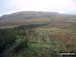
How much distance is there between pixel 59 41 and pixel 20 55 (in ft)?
25.6

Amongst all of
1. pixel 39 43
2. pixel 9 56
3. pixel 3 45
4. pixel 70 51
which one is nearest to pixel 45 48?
pixel 39 43

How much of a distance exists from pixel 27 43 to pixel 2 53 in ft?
14.0

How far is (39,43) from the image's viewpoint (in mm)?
21531

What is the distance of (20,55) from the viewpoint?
719 inches

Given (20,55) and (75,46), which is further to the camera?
(75,46)

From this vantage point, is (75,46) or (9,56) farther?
(75,46)

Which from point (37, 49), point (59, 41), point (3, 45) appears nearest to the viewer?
point (37, 49)

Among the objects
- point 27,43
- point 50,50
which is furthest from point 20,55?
point 50,50

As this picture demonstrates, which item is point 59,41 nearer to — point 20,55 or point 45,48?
point 45,48

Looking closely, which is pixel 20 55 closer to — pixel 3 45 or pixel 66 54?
pixel 3 45

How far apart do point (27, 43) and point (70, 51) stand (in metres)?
7.05

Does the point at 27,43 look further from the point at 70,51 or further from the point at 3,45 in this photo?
the point at 70,51

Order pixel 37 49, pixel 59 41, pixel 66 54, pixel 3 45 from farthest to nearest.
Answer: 1. pixel 59 41
2. pixel 3 45
3. pixel 37 49
4. pixel 66 54

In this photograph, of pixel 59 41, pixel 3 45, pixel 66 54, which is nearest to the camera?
pixel 66 54
